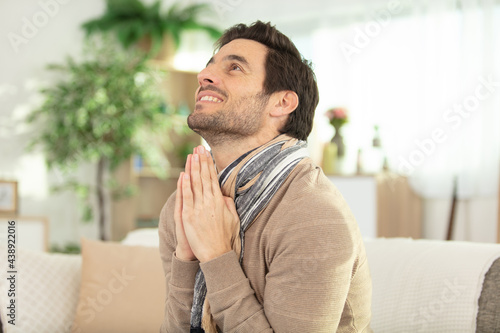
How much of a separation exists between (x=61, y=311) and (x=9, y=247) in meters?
0.28

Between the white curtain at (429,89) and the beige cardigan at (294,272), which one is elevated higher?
the white curtain at (429,89)

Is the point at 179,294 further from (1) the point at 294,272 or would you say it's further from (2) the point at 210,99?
(2) the point at 210,99

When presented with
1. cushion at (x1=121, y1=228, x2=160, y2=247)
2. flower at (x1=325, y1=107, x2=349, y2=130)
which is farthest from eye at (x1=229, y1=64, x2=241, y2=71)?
flower at (x1=325, y1=107, x2=349, y2=130)

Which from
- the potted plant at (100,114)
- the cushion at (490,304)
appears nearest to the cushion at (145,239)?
the cushion at (490,304)

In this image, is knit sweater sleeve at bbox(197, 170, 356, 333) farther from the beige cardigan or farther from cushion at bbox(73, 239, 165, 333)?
cushion at bbox(73, 239, 165, 333)

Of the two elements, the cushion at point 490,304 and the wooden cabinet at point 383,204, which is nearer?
the cushion at point 490,304

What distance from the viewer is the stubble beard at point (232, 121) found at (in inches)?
58.6

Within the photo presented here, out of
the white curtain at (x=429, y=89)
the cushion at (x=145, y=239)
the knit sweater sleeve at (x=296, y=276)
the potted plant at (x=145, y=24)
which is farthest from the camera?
the potted plant at (x=145, y=24)

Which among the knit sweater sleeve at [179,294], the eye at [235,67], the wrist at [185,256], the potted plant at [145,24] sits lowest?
the knit sweater sleeve at [179,294]

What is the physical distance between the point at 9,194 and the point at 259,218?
11.0 ft

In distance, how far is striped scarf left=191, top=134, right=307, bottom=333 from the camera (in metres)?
1.41

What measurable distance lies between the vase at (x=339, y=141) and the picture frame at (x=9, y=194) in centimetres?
234

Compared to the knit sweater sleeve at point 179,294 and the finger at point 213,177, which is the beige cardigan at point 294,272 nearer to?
the knit sweater sleeve at point 179,294

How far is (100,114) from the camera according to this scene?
15.4ft
